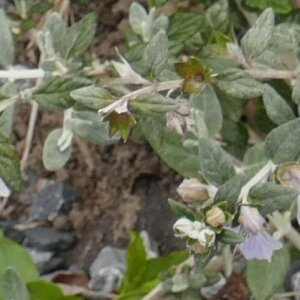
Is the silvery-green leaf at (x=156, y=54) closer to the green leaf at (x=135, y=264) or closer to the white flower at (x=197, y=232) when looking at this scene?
the white flower at (x=197, y=232)

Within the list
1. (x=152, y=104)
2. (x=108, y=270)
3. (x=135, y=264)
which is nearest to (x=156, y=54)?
(x=152, y=104)

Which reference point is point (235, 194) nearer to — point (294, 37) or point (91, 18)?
point (294, 37)

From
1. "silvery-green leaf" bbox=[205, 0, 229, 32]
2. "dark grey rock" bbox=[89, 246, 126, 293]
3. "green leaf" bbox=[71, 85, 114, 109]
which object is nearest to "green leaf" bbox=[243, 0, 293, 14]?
"silvery-green leaf" bbox=[205, 0, 229, 32]

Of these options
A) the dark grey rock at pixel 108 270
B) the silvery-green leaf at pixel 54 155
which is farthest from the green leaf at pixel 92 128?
the dark grey rock at pixel 108 270

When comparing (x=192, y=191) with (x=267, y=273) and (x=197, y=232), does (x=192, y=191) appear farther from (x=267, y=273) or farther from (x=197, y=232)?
(x=267, y=273)

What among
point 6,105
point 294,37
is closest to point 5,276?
point 6,105
